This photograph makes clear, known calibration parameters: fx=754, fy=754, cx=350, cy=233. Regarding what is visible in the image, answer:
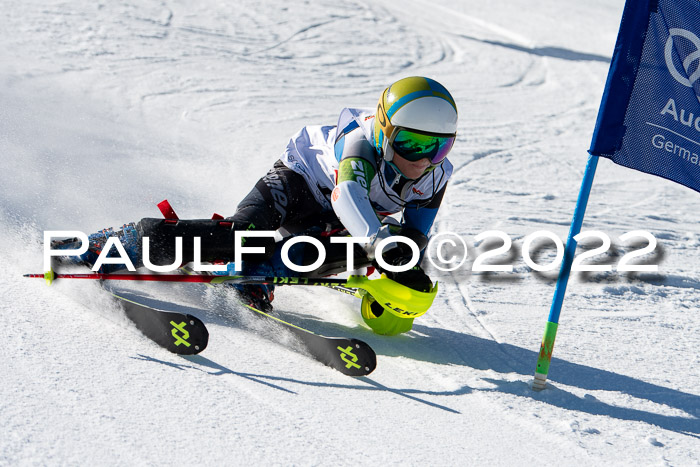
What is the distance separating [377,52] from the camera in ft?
43.2

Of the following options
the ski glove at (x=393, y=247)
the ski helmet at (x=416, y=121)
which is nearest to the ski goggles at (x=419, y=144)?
the ski helmet at (x=416, y=121)

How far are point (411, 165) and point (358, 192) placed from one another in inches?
14.3

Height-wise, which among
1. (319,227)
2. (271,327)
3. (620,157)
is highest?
(620,157)

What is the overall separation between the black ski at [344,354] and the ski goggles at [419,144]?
41.5 inches

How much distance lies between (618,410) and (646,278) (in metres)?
2.51

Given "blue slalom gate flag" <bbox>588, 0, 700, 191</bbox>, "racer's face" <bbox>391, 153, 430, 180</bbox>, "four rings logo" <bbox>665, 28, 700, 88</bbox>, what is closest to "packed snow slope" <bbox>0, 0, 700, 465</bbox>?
"racer's face" <bbox>391, 153, 430, 180</bbox>

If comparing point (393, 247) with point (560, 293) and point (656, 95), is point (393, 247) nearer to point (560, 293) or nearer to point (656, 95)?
point (560, 293)

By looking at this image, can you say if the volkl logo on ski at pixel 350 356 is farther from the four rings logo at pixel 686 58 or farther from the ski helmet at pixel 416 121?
the four rings logo at pixel 686 58

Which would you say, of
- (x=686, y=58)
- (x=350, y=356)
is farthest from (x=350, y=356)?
(x=686, y=58)

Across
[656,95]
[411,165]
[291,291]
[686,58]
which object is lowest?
[291,291]

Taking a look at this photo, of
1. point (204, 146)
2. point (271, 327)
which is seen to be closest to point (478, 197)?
point (204, 146)

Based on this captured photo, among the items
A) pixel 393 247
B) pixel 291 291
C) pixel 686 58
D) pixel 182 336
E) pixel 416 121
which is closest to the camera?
pixel 686 58

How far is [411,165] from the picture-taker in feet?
13.4

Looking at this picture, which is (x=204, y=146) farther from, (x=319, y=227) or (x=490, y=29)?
(x=490, y=29)
